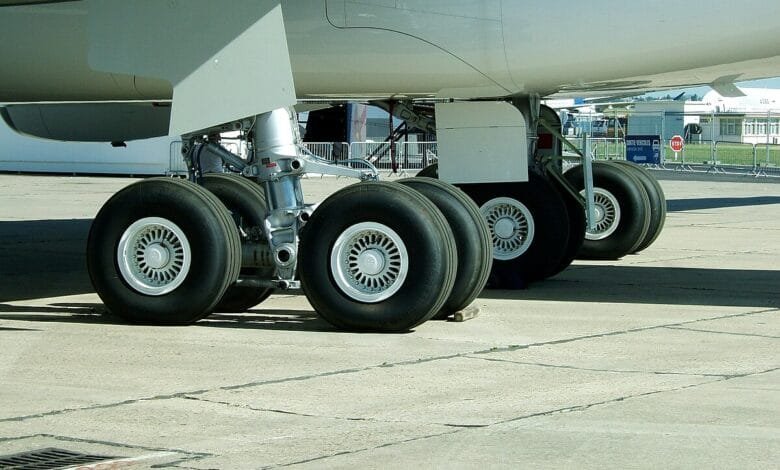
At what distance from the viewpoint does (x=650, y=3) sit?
9.23 meters

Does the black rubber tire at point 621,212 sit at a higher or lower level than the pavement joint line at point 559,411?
higher

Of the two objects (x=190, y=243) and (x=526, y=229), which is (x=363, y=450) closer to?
(x=190, y=243)

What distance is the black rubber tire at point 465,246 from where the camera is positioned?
939 cm

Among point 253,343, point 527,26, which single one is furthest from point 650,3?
point 253,343

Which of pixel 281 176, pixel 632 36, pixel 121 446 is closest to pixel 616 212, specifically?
pixel 632 36

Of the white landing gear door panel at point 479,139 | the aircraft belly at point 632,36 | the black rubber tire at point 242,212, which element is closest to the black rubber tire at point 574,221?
the white landing gear door panel at point 479,139

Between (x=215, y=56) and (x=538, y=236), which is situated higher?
(x=215, y=56)

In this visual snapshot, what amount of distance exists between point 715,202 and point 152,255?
1674 centimetres

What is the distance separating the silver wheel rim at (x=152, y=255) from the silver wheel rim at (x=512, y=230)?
3539 millimetres

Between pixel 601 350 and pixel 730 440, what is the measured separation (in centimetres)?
249

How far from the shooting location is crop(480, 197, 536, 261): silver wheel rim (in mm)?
11906

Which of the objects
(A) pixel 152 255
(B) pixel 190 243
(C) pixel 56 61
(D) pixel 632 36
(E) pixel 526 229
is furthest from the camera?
(E) pixel 526 229

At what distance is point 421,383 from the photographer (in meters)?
7.26

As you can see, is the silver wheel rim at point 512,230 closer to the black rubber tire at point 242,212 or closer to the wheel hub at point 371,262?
the black rubber tire at point 242,212
